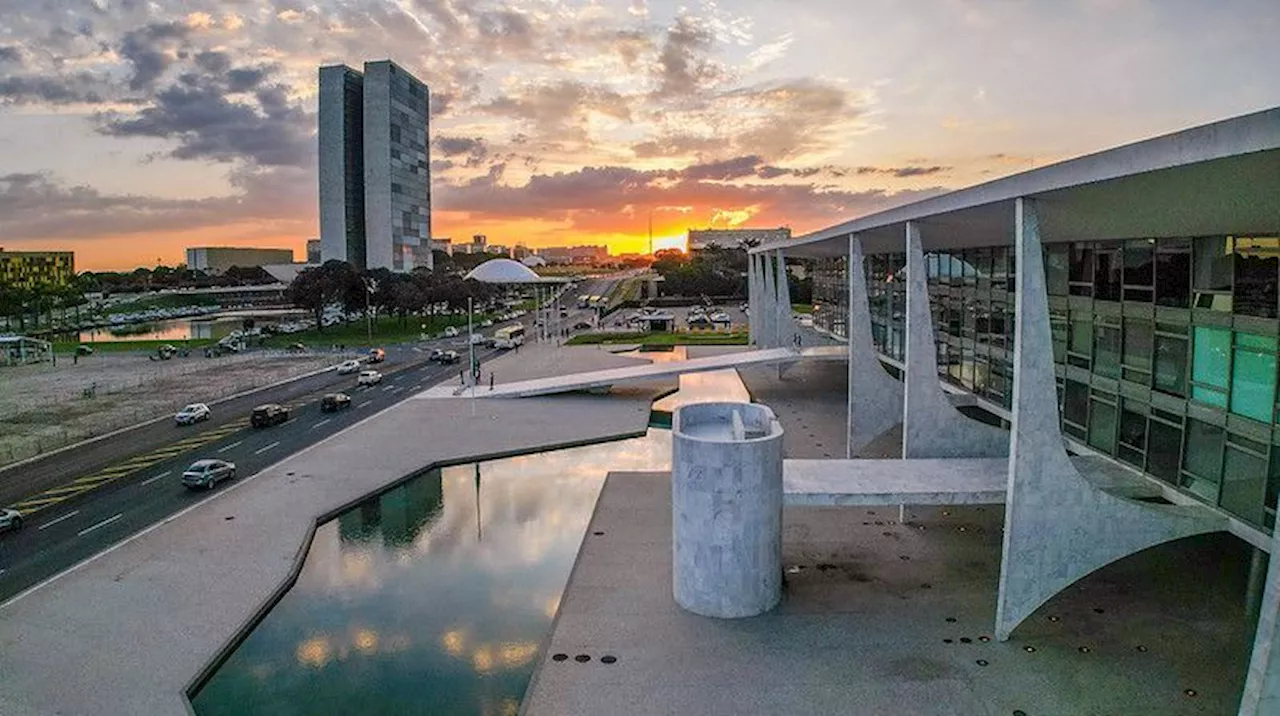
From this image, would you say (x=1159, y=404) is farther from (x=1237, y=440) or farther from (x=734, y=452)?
(x=734, y=452)

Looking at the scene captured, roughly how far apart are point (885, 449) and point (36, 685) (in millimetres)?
26374

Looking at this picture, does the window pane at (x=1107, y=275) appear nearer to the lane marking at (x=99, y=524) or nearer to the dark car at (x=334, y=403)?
the lane marking at (x=99, y=524)

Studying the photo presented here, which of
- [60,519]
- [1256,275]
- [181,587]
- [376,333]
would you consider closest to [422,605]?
[181,587]

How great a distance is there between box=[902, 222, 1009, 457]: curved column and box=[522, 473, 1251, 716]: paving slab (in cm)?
236

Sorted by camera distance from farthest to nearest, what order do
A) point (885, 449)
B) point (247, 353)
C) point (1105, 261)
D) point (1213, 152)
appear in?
1. point (247, 353)
2. point (885, 449)
3. point (1105, 261)
4. point (1213, 152)

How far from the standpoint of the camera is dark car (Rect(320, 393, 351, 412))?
40.0 metres

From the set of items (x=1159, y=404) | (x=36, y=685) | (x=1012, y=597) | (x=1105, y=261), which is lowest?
(x=36, y=685)

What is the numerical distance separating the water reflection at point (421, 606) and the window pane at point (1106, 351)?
13580mm

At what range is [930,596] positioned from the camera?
17609 mm

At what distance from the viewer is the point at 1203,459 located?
1523 cm

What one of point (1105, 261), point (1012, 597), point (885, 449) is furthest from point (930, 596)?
point (885, 449)

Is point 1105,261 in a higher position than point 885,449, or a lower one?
higher

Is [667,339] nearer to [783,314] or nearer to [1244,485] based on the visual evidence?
[783,314]

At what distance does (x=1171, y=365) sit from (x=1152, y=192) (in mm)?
5204
